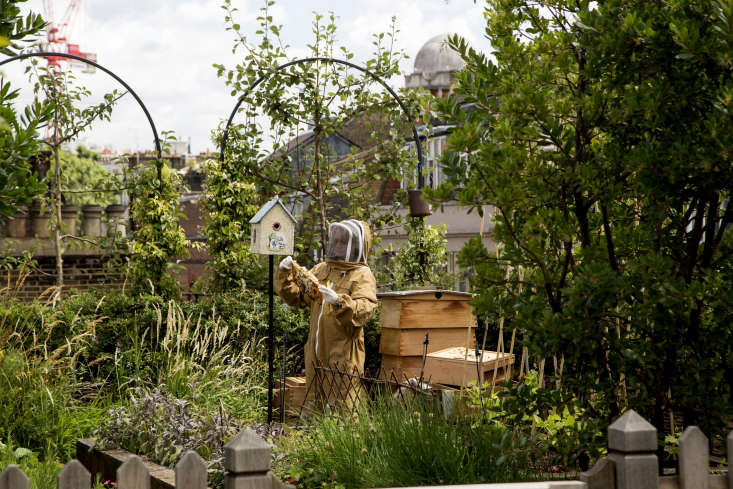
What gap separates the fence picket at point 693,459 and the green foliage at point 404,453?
0.72m

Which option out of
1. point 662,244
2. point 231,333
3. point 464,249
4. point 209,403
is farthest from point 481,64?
point 231,333

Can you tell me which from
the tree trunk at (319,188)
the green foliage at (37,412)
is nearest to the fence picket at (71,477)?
the green foliage at (37,412)

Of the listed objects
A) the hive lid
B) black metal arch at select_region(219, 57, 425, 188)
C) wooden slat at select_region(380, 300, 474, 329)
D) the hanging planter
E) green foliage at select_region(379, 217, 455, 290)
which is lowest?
wooden slat at select_region(380, 300, 474, 329)

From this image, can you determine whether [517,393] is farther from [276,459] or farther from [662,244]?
[276,459]

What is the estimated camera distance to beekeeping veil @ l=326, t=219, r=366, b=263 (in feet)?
22.3

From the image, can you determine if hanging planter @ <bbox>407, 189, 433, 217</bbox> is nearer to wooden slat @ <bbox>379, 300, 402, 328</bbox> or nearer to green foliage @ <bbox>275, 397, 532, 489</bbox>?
wooden slat @ <bbox>379, 300, 402, 328</bbox>

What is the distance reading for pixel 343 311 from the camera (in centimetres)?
662

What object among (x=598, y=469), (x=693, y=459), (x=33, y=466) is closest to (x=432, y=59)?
(x=33, y=466)

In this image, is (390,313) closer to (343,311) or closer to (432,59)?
(343,311)

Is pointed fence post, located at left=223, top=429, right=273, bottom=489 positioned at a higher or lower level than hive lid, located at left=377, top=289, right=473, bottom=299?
lower

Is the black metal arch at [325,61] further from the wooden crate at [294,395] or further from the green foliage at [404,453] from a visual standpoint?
the green foliage at [404,453]

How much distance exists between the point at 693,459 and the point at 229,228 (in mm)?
6772

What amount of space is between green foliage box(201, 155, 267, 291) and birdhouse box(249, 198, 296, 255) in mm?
2585

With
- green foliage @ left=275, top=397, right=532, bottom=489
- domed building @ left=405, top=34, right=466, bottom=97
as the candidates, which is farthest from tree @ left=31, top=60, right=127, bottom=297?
domed building @ left=405, top=34, right=466, bottom=97
